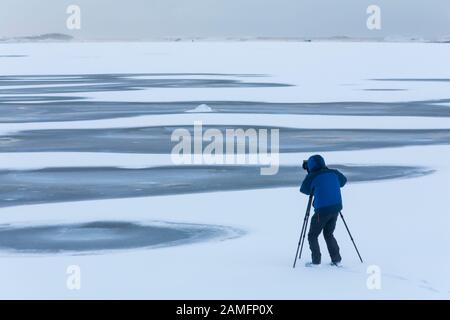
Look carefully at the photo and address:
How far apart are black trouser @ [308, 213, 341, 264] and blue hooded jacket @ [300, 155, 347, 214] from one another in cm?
6

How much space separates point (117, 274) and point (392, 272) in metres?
2.30

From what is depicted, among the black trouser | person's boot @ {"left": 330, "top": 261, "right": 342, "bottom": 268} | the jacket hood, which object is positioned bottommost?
person's boot @ {"left": 330, "top": 261, "right": 342, "bottom": 268}

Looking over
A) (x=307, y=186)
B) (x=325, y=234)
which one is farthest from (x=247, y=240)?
(x=307, y=186)

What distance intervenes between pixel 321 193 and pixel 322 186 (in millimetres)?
60

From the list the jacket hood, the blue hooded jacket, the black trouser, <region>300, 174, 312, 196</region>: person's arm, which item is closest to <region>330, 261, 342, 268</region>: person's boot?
the black trouser

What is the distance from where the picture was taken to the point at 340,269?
7.83m

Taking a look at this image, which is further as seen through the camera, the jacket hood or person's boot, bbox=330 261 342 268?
person's boot, bbox=330 261 342 268

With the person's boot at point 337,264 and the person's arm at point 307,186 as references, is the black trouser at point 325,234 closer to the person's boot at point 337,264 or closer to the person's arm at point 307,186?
the person's boot at point 337,264

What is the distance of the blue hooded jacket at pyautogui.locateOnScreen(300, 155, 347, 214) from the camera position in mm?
7750

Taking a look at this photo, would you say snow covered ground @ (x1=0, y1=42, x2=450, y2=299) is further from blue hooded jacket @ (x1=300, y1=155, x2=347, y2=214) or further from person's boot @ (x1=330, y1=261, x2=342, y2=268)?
blue hooded jacket @ (x1=300, y1=155, x2=347, y2=214)

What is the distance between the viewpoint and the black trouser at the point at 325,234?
7.84 metres

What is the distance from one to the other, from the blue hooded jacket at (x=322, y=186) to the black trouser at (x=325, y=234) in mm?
62

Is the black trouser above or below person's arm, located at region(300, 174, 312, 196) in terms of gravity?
below

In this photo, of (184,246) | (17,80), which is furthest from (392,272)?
(17,80)
